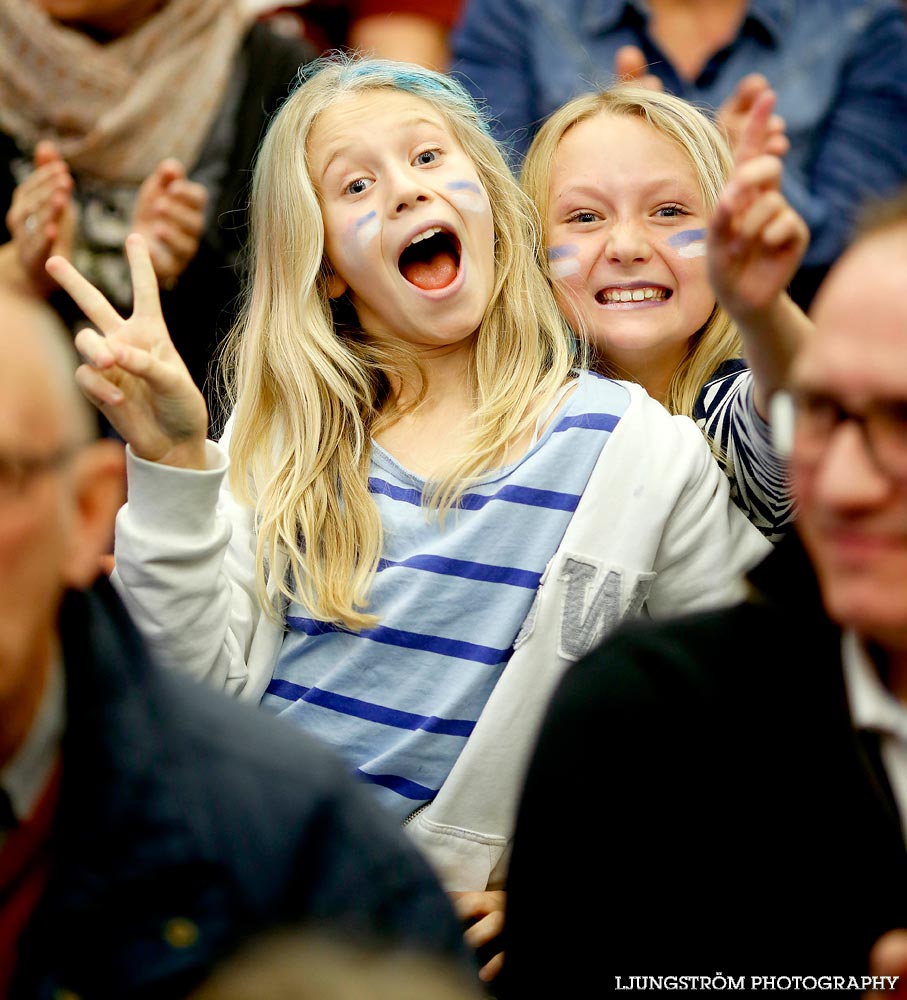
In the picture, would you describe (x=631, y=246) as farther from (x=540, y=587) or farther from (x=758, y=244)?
(x=758, y=244)

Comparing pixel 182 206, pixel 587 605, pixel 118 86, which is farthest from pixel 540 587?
pixel 118 86

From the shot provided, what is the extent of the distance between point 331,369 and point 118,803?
3.71ft

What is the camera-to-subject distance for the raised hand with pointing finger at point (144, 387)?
172 centimetres

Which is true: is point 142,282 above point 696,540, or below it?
above

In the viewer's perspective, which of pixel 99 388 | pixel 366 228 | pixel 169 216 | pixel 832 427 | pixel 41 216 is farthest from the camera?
pixel 169 216

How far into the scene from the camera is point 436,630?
187cm

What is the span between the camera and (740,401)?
6.19ft

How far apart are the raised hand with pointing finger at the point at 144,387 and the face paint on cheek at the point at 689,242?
858 millimetres

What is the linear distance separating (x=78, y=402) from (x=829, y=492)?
2.16 ft

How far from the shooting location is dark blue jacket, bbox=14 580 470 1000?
1.04 m

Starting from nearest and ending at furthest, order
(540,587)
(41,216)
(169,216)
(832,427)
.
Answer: (832,427)
(540,587)
(41,216)
(169,216)

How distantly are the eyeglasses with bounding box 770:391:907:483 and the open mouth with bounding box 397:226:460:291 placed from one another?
3.14 ft

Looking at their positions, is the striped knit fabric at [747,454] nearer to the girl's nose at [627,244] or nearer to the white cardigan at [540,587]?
the white cardigan at [540,587]

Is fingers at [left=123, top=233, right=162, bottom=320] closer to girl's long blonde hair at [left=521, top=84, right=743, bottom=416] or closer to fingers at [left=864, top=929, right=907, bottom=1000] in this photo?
girl's long blonde hair at [left=521, top=84, right=743, bottom=416]
